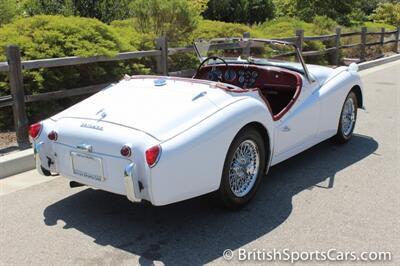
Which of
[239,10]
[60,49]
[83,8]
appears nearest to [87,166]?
[60,49]

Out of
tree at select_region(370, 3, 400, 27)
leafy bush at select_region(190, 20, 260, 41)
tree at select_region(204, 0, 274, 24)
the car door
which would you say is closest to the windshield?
the car door

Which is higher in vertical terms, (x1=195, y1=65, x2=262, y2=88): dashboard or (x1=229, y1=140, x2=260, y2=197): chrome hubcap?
(x1=195, y1=65, x2=262, y2=88): dashboard

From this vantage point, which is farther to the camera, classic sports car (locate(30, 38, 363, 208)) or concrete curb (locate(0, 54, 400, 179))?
concrete curb (locate(0, 54, 400, 179))

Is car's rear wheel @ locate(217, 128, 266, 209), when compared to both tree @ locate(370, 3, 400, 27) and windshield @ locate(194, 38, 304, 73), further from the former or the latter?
tree @ locate(370, 3, 400, 27)

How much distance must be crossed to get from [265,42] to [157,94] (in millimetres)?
1625

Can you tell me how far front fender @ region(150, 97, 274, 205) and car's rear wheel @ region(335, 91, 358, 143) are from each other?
240cm

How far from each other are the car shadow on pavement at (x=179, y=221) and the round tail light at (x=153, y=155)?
2.24 feet

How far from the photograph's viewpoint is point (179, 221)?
169 inches

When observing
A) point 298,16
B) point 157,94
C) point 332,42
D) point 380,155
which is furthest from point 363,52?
point 157,94

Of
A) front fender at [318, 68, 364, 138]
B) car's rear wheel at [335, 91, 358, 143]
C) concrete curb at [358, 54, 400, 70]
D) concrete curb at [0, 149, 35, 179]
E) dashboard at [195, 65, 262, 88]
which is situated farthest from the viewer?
concrete curb at [358, 54, 400, 70]

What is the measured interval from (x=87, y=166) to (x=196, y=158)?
0.89m

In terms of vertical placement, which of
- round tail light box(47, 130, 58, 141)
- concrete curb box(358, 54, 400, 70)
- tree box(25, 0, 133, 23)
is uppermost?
tree box(25, 0, 133, 23)

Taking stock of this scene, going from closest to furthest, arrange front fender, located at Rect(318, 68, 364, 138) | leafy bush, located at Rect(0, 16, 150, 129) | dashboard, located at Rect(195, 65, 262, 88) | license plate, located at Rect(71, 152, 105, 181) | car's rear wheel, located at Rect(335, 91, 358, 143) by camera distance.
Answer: license plate, located at Rect(71, 152, 105, 181) → front fender, located at Rect(318, 68, 364, 138) → dashboard, located at Rect(195, 65, 262, 88) → car's rear wheel, located at Rect(335, 91, 358, 143) → leafy bush, located at Rect(0, 16, 150, 129)

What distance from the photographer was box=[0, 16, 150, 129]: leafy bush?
688 centimetres
